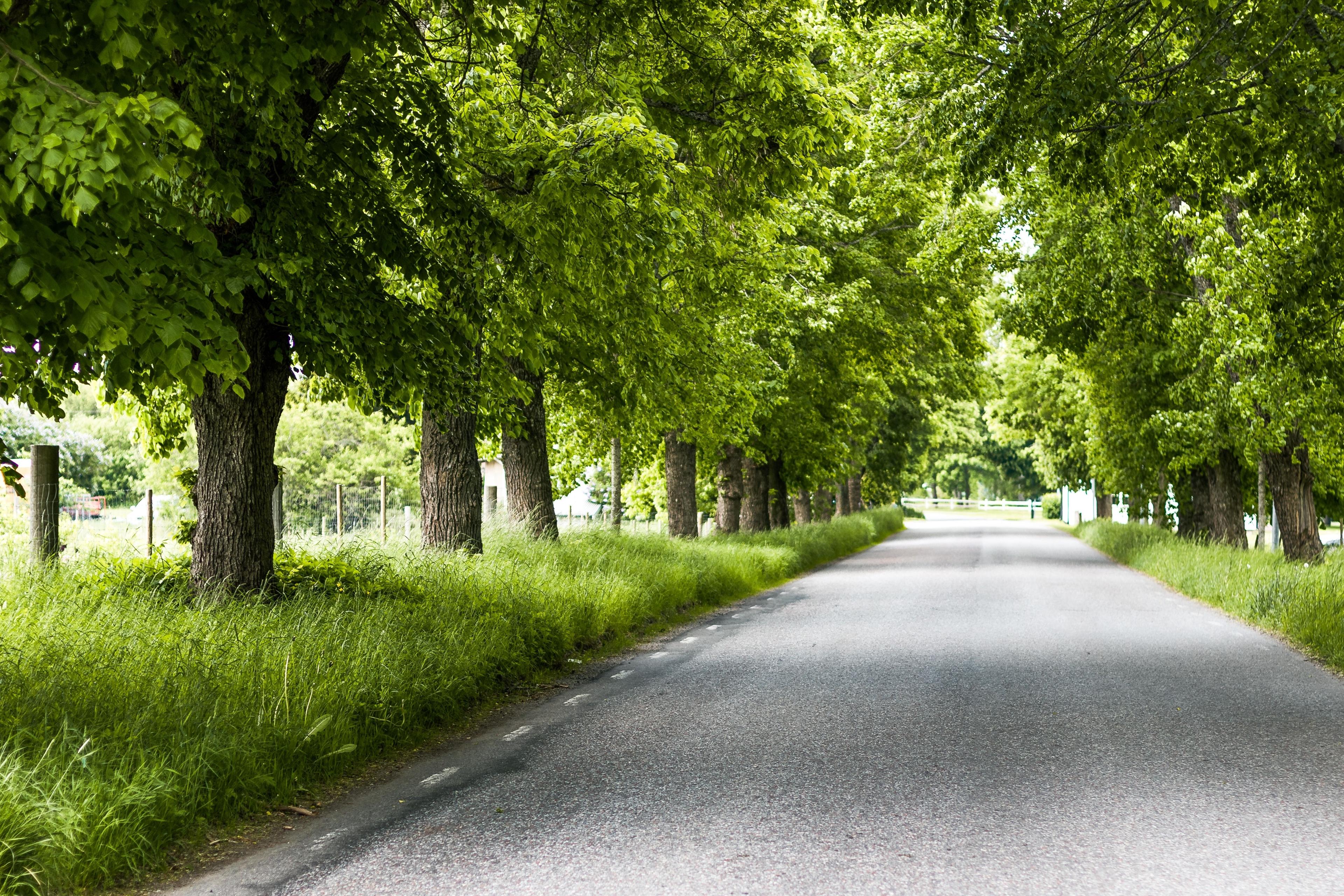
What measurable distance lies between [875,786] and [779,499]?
93.9 feet

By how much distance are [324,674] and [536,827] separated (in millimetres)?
2137

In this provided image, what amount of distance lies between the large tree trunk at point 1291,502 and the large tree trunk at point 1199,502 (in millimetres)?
7515

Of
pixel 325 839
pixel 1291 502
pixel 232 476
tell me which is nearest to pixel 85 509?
pixel 232 476

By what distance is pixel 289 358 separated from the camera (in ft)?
28.7

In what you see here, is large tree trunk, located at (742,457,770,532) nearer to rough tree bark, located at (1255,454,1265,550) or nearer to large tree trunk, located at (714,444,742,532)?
large tree trunk, located at (714,444,742,532)

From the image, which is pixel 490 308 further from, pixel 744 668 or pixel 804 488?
pixel 804 488

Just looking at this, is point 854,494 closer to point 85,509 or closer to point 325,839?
point 85,509

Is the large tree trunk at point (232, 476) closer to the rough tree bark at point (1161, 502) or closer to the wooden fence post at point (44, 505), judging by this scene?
the wooden fence post at point (44, 505)

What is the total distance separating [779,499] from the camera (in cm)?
3447

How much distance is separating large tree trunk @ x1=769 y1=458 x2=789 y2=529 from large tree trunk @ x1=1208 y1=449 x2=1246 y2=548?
12229 mm

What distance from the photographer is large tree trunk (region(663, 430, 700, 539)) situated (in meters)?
24.1

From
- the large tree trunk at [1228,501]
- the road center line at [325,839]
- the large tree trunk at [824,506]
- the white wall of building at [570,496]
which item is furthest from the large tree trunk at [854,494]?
the road center line at [325,839]

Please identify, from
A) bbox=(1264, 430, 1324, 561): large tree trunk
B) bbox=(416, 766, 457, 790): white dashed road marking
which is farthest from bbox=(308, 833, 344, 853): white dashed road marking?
bbox=(1264, 430, 1324, 561): large tree trunk

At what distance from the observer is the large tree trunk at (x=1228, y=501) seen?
76.6 ft
